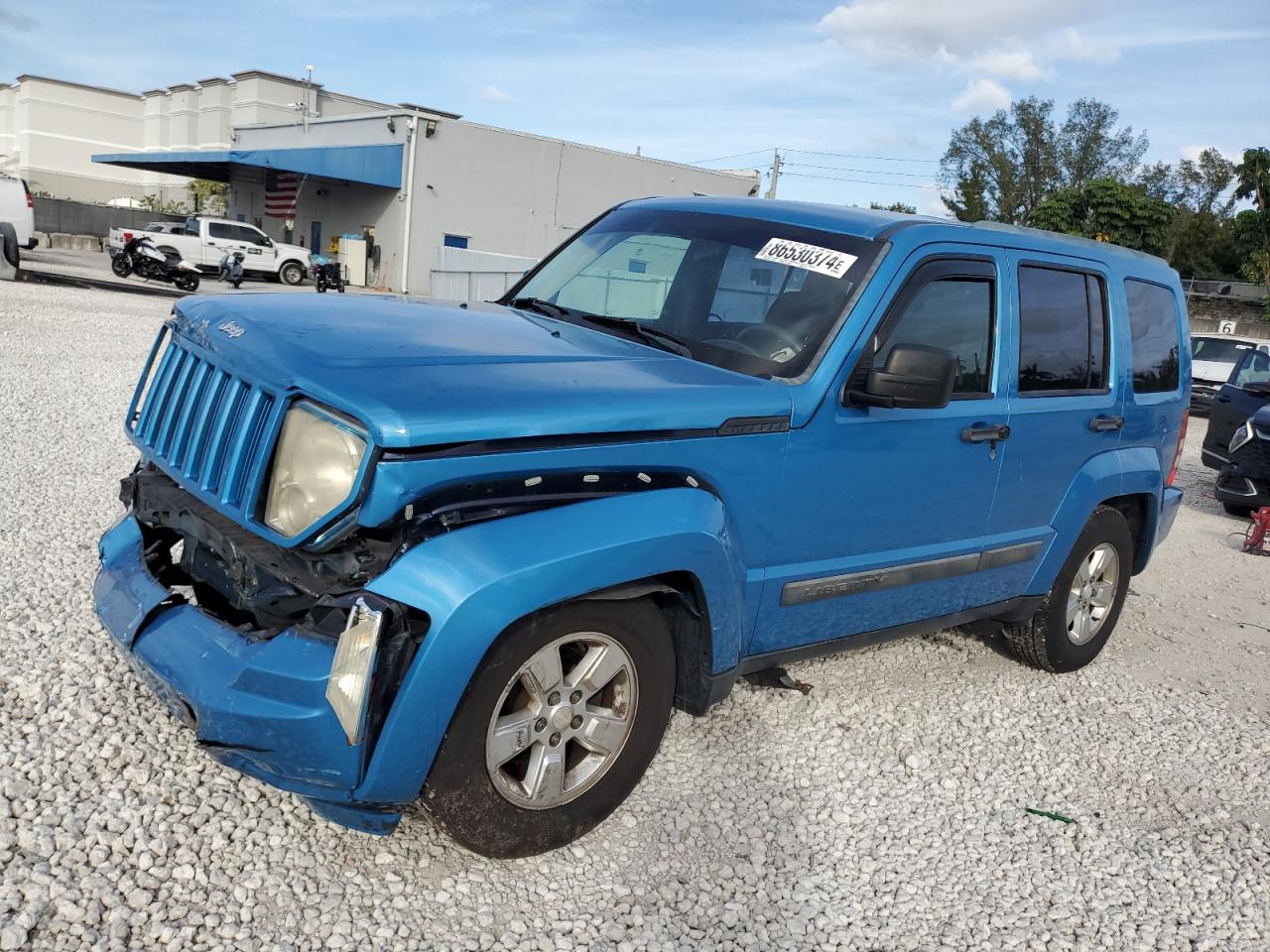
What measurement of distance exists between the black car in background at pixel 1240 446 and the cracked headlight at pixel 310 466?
9.87 m

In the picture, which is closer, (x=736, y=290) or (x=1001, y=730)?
(x=736, y=290)

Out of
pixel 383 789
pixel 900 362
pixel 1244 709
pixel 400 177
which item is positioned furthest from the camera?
pixel 400 177

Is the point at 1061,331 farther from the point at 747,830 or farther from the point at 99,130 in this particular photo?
the point at 99,130

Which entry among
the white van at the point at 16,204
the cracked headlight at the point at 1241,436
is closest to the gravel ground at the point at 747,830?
the cracked headlight at the point at 1241,436

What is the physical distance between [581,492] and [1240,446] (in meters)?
9.46

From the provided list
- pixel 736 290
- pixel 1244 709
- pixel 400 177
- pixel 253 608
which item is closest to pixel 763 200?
pixel 736 290

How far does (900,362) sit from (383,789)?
6.87ft

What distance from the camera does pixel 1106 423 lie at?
5.00 m

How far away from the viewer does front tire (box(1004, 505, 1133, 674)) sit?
204 inches

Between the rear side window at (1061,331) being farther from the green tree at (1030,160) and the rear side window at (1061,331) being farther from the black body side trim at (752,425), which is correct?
the green tree at (1030,160)

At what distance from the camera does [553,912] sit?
2996mm

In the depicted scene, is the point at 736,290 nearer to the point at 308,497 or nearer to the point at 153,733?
the point at 308,497

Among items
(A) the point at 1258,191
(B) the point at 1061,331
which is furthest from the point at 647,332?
(A) the point at 1258,191

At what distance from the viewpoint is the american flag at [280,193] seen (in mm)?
42625
